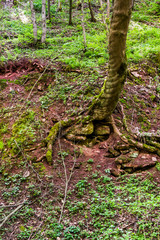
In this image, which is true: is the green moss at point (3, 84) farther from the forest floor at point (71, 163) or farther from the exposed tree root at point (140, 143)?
the exposed tree root at point (140, 143)

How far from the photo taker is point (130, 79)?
7137 millimetres

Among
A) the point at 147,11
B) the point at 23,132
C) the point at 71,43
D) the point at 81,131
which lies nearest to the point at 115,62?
the point at 81,131

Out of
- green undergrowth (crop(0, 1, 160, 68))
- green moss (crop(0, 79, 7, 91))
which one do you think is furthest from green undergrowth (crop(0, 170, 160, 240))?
green undergrowth (crop(0, 1, 160, 68))

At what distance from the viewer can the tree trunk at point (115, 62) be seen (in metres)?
3.18

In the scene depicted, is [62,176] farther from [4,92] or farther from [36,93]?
[4,92]

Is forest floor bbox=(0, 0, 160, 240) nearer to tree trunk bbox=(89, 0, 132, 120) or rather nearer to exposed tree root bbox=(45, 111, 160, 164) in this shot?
exposed tree root bbox=(45, 111, 160, 164)

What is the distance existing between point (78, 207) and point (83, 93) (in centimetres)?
379

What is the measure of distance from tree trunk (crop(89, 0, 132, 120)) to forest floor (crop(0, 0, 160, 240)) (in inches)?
28.1

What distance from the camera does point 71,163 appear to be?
15.8 feet

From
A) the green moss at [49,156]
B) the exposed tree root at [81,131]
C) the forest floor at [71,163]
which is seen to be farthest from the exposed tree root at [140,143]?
the green moss at [49,156]

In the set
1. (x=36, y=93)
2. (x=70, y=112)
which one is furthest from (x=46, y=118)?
(x=36, y=93)

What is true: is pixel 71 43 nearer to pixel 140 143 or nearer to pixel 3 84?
pixel 3 84

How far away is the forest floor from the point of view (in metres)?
3.27

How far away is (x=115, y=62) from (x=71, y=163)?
2877 mm
